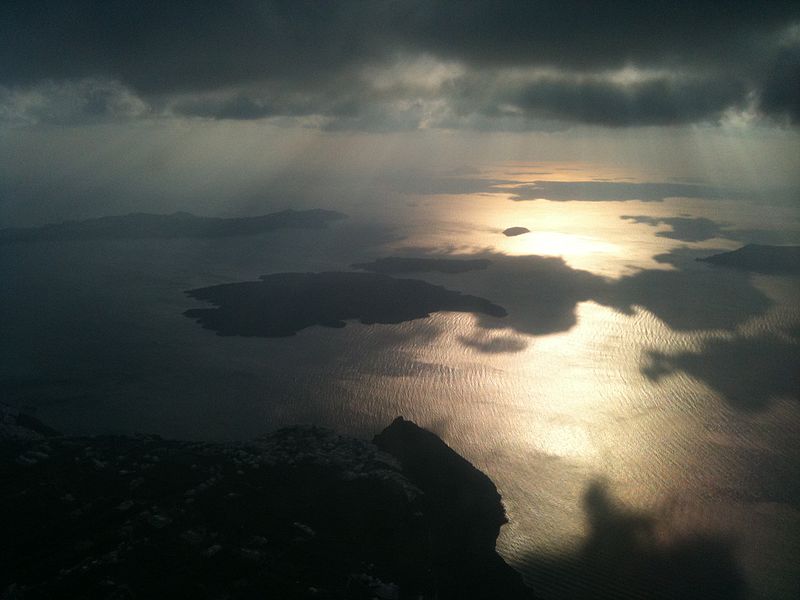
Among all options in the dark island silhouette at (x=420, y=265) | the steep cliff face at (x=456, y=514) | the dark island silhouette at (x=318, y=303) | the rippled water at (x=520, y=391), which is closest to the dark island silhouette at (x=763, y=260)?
the rippled water at (x=520, y=391)

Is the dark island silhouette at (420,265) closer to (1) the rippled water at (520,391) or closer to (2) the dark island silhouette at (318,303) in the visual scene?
(1) the rippled water at (520,391)

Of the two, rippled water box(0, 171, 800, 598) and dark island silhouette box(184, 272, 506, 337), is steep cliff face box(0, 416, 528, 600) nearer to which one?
rippled water box(0, 171, 800, 598)

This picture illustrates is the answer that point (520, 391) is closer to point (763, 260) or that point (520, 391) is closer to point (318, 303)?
point (318, 303)

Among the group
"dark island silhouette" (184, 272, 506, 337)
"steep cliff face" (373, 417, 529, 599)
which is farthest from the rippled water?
"dark island silhouette" (184, 272, 506, 337)

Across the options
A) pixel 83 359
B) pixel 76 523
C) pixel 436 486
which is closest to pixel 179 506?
pixel 76 523

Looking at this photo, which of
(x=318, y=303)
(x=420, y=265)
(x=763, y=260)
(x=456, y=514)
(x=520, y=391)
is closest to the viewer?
(x=456, y=514)

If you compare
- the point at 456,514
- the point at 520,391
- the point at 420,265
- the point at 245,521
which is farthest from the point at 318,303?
the point at 245,521

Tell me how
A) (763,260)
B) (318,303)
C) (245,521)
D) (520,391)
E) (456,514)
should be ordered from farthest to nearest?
(763,260)
(318,303)
(520,391)
(456,514)
(245,521)
